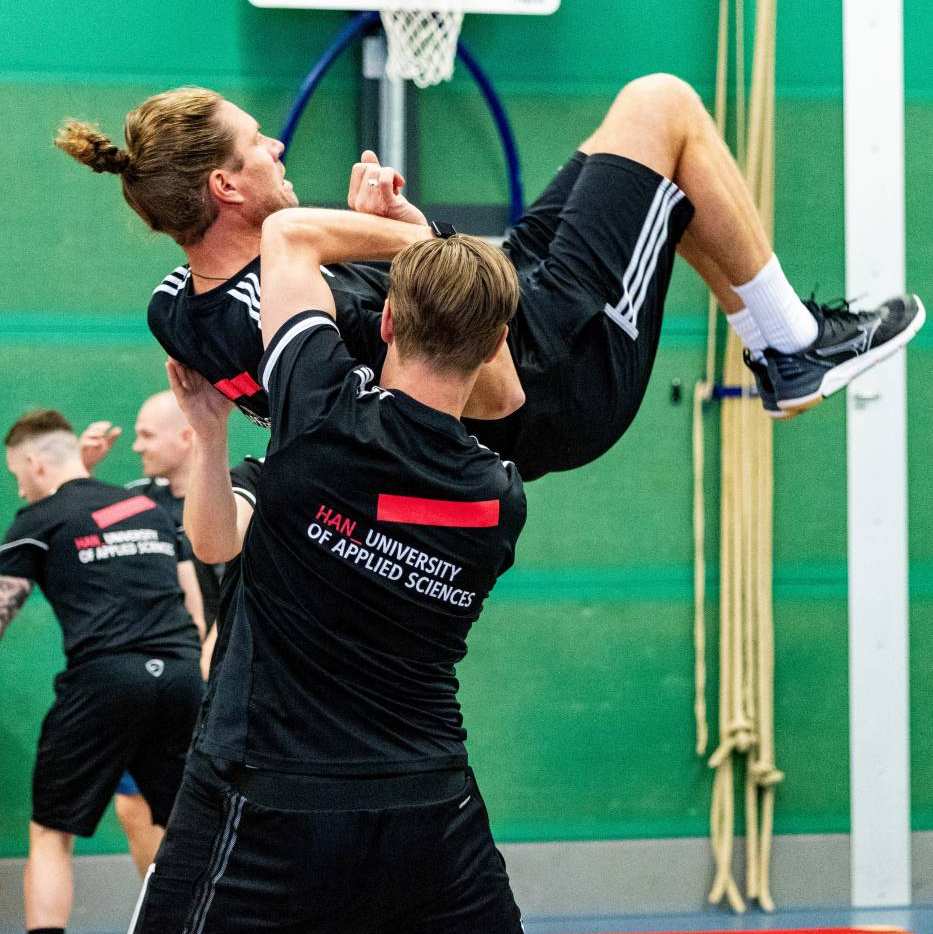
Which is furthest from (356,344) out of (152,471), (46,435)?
(152,471)

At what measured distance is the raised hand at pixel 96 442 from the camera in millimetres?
4695

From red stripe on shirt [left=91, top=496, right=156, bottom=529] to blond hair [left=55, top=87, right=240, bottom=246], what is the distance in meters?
2.08

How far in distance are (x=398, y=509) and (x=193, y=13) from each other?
350 cm

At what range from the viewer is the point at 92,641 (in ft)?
14.7

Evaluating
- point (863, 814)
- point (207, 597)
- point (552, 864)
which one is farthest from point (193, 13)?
point (863, 814)

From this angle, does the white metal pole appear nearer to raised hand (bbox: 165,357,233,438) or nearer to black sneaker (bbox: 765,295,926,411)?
black sneaker (bbox: 765,295,926,411)

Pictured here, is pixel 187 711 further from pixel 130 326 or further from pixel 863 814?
pixel 863 814

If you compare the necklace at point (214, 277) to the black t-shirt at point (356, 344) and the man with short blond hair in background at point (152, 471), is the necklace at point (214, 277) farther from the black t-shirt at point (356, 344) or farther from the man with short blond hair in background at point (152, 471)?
the man with short blond hair in background at point (152, 471)

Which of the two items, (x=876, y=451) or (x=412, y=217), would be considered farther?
(x=876, y=451)

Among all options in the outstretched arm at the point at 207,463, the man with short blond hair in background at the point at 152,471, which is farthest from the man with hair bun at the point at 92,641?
the outstretched arm at the point at 207,463

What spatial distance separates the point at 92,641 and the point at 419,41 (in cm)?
222

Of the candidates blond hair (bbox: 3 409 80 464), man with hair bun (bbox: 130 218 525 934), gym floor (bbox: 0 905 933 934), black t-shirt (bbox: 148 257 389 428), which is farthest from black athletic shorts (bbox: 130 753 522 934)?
gym floor (bbox: 0 905 933 934)

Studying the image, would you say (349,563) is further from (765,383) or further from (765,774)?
(765,774)

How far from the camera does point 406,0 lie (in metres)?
4.78
